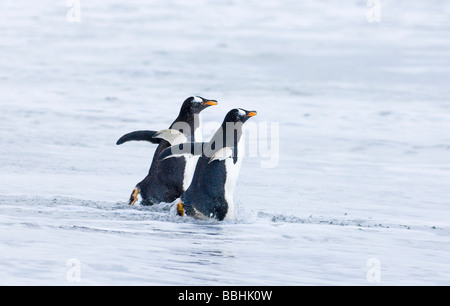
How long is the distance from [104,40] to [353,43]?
560 centimetres

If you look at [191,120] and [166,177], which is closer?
[166,177]

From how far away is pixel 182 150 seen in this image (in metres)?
6.34

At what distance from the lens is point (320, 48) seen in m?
20.9

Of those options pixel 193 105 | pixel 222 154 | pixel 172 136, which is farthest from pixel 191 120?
pixel 222 154

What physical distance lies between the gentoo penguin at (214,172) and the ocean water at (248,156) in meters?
0.16

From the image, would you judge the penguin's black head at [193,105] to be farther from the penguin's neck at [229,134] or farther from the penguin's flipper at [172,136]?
the penguin's neck at [229,134]

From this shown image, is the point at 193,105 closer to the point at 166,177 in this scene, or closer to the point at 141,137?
the point at 141,137

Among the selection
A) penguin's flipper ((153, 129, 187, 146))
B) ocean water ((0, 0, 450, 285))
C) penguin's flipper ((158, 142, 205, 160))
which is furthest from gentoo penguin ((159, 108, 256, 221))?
penguin's flipper ((153, 129, 187, 146))

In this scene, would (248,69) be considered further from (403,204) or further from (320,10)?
(403,204)

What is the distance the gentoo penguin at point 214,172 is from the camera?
20.7 ft

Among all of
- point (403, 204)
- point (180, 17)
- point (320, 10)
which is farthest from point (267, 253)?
point (320, 10)

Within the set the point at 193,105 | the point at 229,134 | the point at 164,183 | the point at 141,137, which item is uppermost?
the point at 193,105

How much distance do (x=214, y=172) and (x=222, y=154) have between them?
0.43ft
